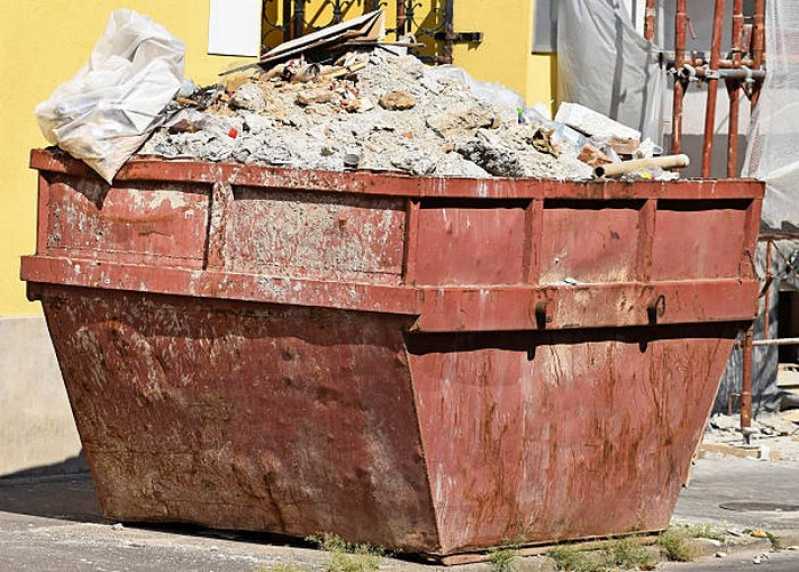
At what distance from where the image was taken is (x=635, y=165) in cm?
807

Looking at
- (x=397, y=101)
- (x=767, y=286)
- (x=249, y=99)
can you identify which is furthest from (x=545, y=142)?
(x=767, y=286)

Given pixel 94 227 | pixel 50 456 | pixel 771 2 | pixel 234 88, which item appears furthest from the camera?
pixel 771 2

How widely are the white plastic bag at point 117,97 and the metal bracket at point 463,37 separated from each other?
14.0 ft

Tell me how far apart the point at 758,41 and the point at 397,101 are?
4678 mm

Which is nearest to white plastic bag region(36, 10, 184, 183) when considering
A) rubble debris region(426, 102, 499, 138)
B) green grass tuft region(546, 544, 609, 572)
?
rubble debris region(426, 102, 499, 138)

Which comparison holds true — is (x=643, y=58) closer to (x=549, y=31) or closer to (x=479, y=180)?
(x=549, y=31)

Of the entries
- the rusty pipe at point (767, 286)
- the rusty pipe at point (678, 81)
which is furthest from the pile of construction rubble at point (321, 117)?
the rusty pipe at point (767, 286)

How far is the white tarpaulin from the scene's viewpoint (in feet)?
39.4

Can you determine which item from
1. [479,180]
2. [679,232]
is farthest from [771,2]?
[479,180]

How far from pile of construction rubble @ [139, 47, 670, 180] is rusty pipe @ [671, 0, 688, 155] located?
3022 millimetres

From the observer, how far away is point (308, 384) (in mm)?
7348

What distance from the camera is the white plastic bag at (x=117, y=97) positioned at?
25.1ft

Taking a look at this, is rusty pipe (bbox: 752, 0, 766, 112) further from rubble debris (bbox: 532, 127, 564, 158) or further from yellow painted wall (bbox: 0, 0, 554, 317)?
rubble debris (bbox: 532, 127, 564, 158)

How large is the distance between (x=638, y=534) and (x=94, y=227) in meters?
2.88
